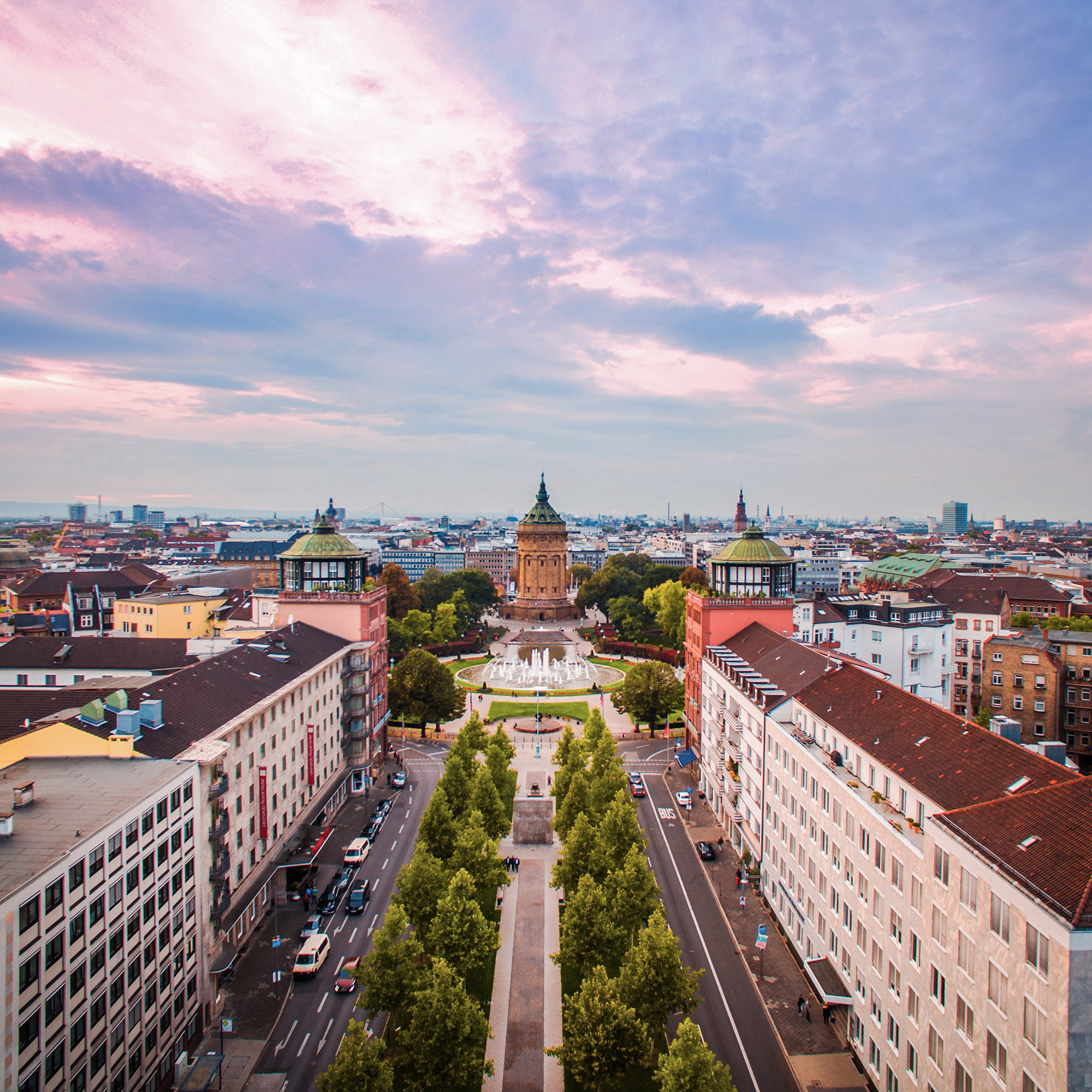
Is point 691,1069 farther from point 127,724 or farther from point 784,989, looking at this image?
point 127,724

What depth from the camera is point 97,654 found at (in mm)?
77938

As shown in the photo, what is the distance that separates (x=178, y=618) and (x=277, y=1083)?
252 feet

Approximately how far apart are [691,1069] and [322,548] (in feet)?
220

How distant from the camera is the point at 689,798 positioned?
254 ft

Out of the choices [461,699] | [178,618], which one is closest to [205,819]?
[461,699]

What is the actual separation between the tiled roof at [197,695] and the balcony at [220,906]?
9297 millimetres

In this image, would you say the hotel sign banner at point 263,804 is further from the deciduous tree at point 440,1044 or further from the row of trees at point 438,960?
the deciduous tree at point 440,1044

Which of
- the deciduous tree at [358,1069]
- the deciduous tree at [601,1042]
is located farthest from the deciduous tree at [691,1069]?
the deciduous tree at [358,1069]

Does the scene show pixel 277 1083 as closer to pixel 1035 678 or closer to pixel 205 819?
pixel 205 819

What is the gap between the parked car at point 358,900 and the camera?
181 ft

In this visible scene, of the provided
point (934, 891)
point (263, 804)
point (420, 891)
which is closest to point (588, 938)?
point (420, 891)

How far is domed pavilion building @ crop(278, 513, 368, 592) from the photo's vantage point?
85625 millimetres

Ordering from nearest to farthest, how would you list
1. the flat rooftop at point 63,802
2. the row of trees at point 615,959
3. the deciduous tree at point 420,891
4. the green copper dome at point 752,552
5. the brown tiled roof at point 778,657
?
1. the flat rooftop at point 63,802
2. the row of trees at point 615,959
3. the deciduous tree at point 420,891
4. the brown tiled roof at point 778,657
5. the green copper dome at point 752,552

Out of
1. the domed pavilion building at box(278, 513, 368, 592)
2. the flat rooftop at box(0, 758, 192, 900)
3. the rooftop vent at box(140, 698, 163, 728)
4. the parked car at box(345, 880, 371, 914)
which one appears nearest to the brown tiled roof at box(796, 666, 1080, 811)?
the parked car at box(345, 880, 371, 914)
